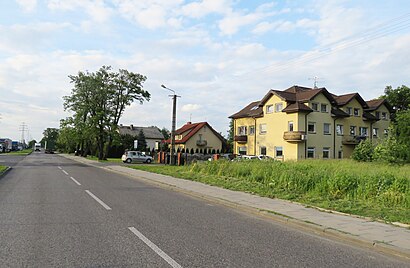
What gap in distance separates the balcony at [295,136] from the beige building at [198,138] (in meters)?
26.6

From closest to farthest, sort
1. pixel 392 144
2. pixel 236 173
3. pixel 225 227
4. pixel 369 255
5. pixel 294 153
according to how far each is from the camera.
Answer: pixel 369 255 → pixel 225 227 → pixel 236 173 → pixel 392 144 → pixel 294 153

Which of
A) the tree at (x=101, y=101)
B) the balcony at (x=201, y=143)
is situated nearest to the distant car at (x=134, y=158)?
the tree at (x=101, y=101)

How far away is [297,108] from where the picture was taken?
43.1 m

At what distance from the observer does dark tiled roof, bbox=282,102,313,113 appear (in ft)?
142

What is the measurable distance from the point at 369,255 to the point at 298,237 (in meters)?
1.48

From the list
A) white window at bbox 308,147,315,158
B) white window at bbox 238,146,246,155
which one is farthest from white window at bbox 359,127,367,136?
white window at bbox 238,146,246,155

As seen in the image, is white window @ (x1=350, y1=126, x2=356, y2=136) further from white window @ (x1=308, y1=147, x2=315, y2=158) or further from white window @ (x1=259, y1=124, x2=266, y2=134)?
white window @ (x1=259, y1=124, x2=266, y2=134)

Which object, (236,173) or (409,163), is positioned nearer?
(236,173)

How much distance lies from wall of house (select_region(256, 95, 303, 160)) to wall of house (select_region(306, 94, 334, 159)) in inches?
81.2

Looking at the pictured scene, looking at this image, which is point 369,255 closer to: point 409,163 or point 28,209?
Answer: point 28,209

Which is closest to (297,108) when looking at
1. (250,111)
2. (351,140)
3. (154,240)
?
(351,140)

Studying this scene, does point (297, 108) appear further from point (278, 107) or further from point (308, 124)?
point (278, 107)

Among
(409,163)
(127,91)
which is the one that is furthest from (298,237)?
(127,91)

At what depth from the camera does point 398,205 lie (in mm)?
10180
